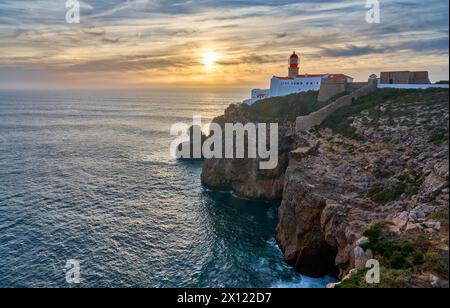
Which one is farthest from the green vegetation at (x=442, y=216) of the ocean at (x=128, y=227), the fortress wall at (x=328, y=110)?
the fortress wall at (x=328, y=110)

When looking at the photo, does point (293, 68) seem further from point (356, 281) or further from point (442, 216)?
point (356, 281)

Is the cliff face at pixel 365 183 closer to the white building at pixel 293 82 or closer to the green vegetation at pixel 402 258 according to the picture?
the green vegetation at pixel 402 258

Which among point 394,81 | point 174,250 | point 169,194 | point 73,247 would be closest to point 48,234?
point 73,247

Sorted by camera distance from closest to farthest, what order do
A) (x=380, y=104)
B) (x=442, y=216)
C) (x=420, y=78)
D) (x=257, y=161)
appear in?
(x=442, y=216), (x=380, y=104), (x=420, y=78), (x=257, y=161)

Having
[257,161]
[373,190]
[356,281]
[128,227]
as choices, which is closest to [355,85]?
[257,161]

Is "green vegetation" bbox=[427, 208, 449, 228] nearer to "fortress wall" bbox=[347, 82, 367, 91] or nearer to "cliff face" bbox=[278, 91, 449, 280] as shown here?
"cliff face" bbox=[278, 91, 449, 280]

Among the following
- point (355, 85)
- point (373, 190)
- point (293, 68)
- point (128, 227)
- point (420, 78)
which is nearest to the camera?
point (373, 190)

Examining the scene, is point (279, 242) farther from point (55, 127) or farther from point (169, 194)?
point (55, 127)
